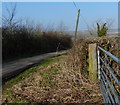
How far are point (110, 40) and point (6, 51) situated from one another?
1311 cm

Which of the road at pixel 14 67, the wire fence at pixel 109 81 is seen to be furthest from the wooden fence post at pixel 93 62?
the road at pixel 14 67

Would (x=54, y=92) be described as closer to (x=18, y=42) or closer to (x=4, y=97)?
(x=4, y=97)

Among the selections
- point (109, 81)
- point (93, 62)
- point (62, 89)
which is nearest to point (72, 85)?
point (62, 89)

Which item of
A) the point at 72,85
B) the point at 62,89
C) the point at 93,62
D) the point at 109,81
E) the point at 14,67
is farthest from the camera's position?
the point at 14,67

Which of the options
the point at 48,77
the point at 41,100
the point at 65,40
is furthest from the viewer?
the point at 65,40

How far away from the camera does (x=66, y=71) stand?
6.68 m

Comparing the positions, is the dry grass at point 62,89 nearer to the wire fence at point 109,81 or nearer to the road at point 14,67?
the wire fence at point 109,81

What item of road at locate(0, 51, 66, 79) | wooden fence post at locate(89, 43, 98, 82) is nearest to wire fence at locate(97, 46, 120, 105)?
wooden fence post at locate(89, 43, 98, 82)

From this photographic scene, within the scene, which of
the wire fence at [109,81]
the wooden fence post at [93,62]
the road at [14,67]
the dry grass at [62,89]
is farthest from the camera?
the road at [14,67]

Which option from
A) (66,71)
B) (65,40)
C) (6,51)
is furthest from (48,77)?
(65,40)

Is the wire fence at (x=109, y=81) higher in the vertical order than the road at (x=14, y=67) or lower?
higher

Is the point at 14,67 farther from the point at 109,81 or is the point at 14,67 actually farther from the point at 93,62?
the point at 109,81

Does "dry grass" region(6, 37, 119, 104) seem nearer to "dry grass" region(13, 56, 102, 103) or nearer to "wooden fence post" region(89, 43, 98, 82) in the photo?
"dry grass" region(13, 56, 102, 103)

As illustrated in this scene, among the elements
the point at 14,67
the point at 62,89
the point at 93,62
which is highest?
the point at 93,62
